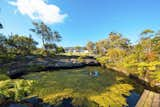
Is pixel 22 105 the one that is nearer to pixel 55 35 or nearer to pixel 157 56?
pixel 157 56

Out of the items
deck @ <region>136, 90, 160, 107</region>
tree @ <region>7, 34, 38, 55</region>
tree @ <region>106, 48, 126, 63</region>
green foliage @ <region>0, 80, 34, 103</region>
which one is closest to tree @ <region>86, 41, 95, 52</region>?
tree @ <region>7, 34, 38, 55</region>

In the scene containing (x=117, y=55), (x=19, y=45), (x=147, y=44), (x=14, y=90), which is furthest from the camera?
(x=19, y=45)

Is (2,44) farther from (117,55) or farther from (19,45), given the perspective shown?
(117,55)

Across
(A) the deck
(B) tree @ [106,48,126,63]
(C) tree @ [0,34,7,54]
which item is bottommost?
(A) the deck

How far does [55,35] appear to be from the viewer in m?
55.5

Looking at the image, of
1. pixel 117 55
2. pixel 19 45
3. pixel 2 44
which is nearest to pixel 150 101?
pixel 117 55

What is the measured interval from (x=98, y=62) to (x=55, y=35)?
19.0m

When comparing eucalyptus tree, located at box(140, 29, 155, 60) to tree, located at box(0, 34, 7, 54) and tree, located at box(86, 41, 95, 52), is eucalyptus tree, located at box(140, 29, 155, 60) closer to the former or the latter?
tree, located at box(0, 34, 7, 54)

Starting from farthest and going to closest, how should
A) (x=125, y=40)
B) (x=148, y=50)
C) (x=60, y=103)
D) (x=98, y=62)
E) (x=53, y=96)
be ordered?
1. (x=98, y=62)
2. (x=125, y=40)
3. (x=148, y=50)
4. (x=53, y=96)
5. (x=60, y=103)

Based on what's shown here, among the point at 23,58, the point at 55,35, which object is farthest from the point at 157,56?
the point at 55,35

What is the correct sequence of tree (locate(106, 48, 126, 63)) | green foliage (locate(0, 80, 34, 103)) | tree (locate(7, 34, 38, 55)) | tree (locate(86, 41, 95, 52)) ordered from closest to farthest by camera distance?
green foliage (locate(0, 80, 34, 103)) → tree (locate(106, 48, 126, 63)) → tree (locate(7, 34, 38, 55)) → tree (locate(86, 41, 95, 52))

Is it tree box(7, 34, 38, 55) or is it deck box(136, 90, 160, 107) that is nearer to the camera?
deck box(136, 90, 160, 107)

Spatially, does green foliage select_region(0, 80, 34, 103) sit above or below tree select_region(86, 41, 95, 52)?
below

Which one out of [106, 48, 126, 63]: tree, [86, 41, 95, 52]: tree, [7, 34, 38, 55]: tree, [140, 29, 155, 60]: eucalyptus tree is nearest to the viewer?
[140, 29, 155, 60]: eucalyptus tree
